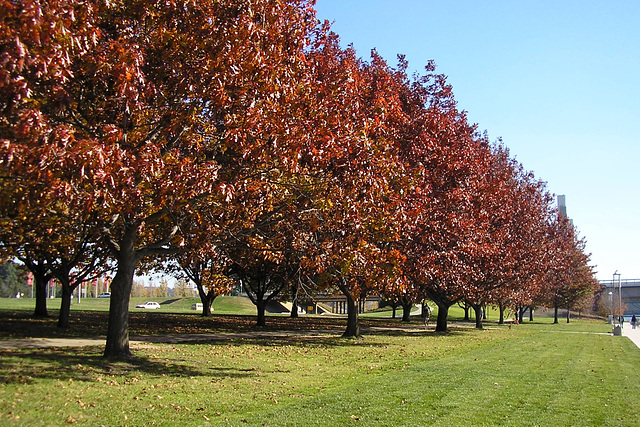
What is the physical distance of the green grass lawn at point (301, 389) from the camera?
28.8 feet

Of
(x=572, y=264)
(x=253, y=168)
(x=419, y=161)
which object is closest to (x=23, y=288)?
(x=572, y=264)

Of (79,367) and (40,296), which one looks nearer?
(79,367)

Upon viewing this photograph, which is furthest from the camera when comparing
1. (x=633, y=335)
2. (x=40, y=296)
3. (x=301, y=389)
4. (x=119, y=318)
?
(x=633, y=335)

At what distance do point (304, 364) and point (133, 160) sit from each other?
8.31m

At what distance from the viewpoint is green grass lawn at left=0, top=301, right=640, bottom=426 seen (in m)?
8.78

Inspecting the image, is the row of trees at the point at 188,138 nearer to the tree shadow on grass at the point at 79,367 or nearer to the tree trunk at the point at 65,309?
the tree shadow on grass at the point at 79,367

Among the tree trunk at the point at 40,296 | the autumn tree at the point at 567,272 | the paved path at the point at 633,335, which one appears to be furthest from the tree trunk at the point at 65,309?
the autumn tree at the point at 567,272

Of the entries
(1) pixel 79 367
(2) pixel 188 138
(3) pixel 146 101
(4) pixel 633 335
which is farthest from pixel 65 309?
(4) pixel 633 335

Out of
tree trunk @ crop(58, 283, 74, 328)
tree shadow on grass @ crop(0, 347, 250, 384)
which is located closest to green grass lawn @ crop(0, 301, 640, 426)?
tree shadow on grass @ crop(0, 347, 250, 384)

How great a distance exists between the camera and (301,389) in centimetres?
1164

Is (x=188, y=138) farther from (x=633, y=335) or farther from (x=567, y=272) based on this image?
(x=567, y=272)

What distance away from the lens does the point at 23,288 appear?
314ft

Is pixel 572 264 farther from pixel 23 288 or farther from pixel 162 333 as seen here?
pixel 23 288

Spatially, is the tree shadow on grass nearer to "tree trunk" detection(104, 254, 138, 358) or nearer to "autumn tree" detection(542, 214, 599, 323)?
"tree trunk" detection(104, 254, 138, 358)
